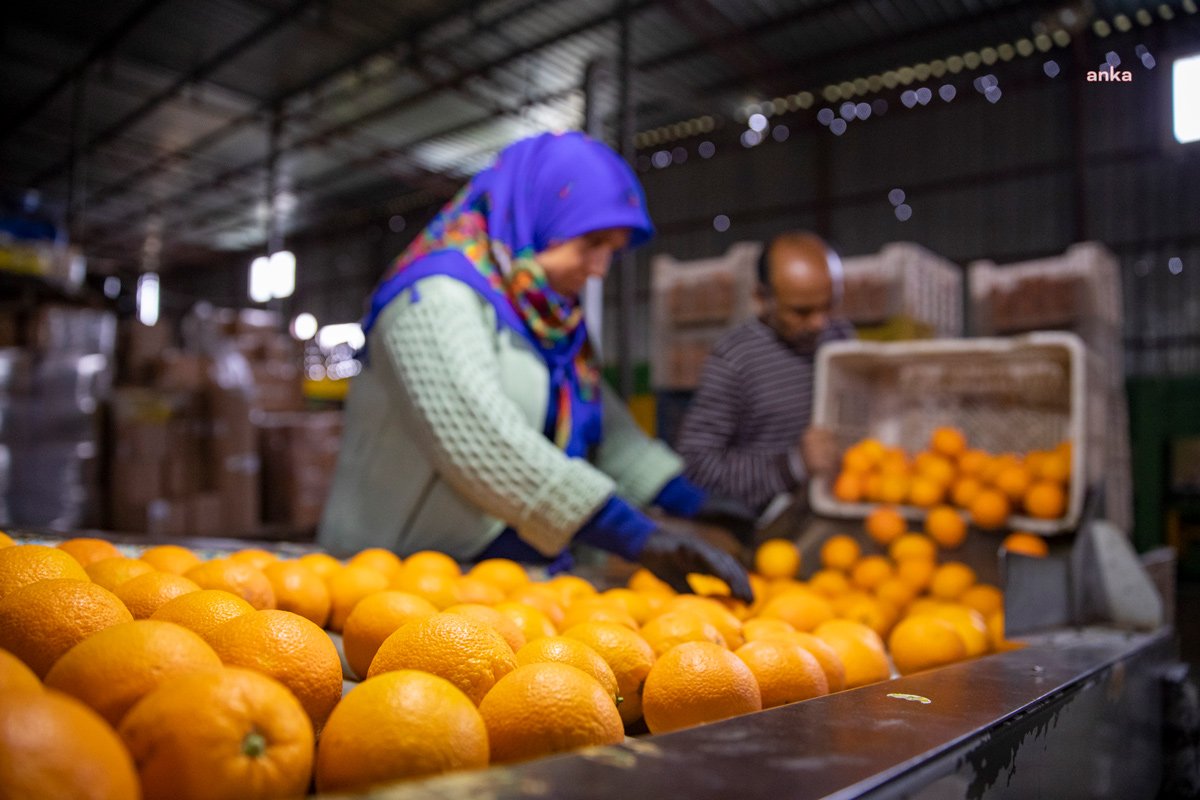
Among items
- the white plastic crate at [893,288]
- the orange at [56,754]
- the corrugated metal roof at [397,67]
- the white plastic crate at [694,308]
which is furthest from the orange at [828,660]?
the corrugated metal roof at [397,67]

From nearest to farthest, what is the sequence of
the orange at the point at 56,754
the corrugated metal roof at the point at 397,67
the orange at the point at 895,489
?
the orange at the point at 56,754
the orange at the point at 895,489
the corrugated metal roof at the point at 397,67

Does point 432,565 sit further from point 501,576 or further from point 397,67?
point 397,67

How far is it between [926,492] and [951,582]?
0.30 metres

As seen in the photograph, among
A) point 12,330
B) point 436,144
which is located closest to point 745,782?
point 12,330

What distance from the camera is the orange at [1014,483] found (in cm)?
201

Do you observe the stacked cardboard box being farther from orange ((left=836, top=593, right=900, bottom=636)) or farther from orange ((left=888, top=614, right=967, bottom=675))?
orange ((left=888, top=614, right=967, bottom=675))

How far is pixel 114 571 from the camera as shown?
0.97 m

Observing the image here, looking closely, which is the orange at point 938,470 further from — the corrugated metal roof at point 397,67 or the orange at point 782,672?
the corrugated metal roof at point 397,67

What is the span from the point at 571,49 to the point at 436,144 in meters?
4.03

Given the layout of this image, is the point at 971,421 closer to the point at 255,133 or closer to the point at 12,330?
the point at 12,330

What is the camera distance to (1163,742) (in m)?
1.59

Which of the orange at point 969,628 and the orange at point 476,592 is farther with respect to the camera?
the orange at point 969,628

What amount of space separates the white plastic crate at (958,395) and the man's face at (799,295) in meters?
0.43

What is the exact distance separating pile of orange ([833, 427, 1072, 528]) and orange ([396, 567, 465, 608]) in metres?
1.38
